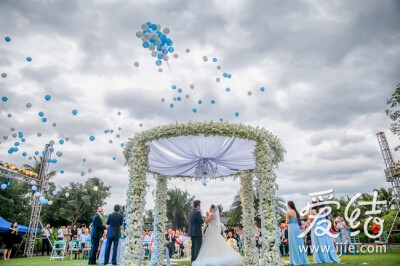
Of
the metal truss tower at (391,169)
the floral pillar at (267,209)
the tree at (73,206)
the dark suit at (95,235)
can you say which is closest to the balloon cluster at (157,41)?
the floral pillar at (267,209)

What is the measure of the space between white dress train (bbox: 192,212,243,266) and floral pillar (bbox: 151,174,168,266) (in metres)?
2.00

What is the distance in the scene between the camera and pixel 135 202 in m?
7.66

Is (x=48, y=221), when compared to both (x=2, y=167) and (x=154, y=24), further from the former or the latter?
(x=154, y=24)

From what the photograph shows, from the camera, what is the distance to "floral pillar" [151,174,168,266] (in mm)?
10133

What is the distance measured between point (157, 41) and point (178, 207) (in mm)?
36115

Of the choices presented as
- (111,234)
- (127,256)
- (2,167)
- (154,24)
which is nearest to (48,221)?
(2,167)

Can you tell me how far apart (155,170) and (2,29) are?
256 inches

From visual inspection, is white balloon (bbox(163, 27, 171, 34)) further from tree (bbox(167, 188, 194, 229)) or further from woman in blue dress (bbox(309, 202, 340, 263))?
tree (bbox(167, 188, 194, 229))

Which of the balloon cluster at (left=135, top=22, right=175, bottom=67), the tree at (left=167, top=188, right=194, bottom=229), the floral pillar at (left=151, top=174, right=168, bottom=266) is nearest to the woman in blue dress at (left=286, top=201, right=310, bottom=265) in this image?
the floral pillar at (left=151, top=174, right=168, bottom=266)

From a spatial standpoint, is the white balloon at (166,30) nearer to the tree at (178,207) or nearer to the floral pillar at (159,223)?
the floral pillar at (159,223)

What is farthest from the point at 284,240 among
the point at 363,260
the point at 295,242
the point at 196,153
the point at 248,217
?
the point at 196,153

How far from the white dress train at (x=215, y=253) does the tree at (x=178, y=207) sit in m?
32.1

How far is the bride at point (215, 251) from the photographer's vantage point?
27.5 feet

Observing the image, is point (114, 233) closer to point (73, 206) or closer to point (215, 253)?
point (215, 253)
